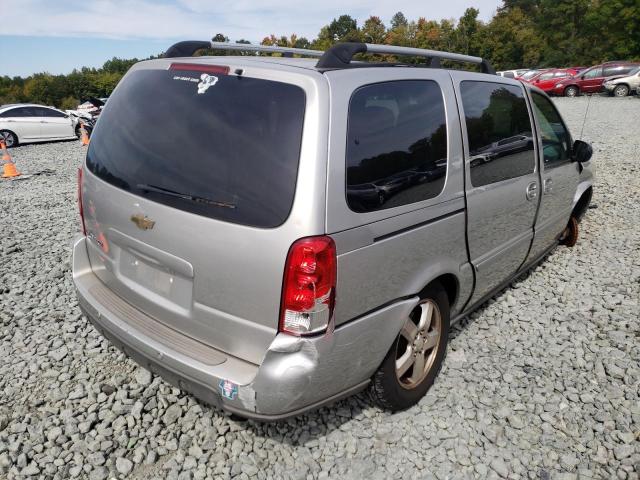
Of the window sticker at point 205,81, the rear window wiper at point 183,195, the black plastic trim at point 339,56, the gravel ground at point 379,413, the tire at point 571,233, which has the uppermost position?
the black plastic trim at point 339,56

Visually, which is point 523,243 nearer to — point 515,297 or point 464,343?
point 515,297

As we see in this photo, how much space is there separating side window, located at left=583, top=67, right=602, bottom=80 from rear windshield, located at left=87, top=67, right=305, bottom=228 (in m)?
30.4

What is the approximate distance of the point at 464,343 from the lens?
3.44 m

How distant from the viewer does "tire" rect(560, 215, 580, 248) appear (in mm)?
5102

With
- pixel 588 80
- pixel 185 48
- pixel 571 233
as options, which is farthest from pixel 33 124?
pixel 588 80

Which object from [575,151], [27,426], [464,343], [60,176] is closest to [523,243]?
[464,343]

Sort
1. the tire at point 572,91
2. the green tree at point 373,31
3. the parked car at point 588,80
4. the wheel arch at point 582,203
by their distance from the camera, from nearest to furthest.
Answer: the wheel arch at point 582,203 → the parked car at point 588,80 → the tire at point 572,91 → the green tree at point 373,31

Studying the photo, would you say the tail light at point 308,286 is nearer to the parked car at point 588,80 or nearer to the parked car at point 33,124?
the parked car at point 33,124

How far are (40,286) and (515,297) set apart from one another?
4.23m

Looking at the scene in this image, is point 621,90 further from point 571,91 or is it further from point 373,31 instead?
point 373,31

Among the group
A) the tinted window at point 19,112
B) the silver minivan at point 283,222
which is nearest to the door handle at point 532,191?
the silver minivan at point 283,222

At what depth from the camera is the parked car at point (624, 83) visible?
24.5m

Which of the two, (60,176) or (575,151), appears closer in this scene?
(575,151)

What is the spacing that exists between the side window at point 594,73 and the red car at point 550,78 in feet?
3.00
